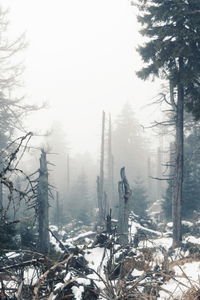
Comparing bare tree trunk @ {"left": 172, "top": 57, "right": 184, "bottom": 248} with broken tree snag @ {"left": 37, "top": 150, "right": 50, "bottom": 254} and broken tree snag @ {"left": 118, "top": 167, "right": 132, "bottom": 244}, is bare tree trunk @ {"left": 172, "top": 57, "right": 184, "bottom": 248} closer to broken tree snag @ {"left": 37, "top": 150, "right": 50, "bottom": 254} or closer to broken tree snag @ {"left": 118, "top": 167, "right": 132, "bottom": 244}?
broken tree snag @ {"left": 118, "top": 167, "right": 132, "bottom": 244}

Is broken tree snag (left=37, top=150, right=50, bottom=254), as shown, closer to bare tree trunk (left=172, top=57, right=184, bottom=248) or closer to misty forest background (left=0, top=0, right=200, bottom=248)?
misty forest background (left=0, top=0, right=200, bottom=248)

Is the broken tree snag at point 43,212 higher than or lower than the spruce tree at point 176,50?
lower

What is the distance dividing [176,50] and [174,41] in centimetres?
82

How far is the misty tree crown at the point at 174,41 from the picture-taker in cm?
1377

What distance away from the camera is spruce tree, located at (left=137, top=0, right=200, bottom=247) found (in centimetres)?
1381

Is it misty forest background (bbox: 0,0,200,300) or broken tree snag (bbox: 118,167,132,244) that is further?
broken tree snag (bbox: 118,167,132,244)

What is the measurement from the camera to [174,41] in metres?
14.4

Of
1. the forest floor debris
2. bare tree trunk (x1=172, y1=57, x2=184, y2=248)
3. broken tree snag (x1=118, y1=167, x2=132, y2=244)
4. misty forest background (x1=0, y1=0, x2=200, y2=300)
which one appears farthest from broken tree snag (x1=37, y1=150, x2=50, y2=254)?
bare tree trunk (x1=172, y1=57, x2=184, y2=248)

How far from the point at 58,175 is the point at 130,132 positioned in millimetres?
15204

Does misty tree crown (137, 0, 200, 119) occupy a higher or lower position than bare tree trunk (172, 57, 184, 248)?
higher

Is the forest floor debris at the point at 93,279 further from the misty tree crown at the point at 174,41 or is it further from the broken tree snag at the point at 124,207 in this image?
the misty tree crown at the point at 174,41

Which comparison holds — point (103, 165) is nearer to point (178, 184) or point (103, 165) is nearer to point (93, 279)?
point (178, 184)

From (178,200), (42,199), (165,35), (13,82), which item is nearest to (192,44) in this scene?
(165,35)

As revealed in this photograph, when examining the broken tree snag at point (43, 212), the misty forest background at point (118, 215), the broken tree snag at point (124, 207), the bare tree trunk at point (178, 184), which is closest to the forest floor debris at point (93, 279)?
the misty forest background at point (118, 215)
